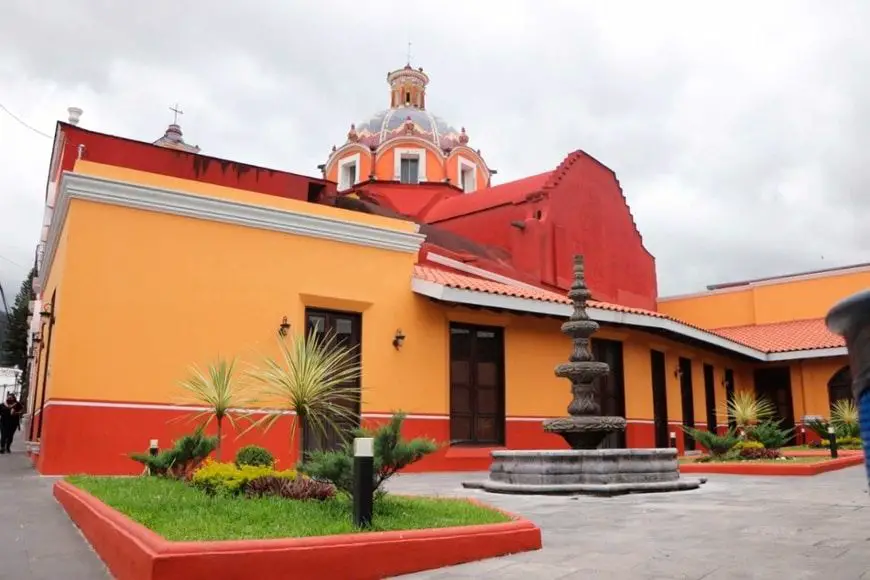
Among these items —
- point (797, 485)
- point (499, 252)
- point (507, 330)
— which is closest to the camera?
point (797, 485)

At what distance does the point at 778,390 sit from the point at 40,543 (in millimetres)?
21507

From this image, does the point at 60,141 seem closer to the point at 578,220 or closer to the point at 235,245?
the point at 235,245

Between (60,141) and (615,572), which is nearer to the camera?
(615,572)

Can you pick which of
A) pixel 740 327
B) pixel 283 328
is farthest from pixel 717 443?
pixel 740 327

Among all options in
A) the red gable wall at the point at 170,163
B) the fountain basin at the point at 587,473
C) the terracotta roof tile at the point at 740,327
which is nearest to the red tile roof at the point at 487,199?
the terracotta roof tile at the point at 740,327

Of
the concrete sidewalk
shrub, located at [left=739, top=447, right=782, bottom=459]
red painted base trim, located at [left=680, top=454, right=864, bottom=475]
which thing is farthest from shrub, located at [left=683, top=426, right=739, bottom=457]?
the concrete sidewalk

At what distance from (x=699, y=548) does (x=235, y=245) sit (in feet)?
28.0

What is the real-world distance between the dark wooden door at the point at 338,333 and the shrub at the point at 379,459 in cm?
652

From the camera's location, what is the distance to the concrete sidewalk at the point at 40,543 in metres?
4.11

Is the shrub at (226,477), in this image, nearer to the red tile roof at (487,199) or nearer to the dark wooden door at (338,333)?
the dark wooden door at (338,333)

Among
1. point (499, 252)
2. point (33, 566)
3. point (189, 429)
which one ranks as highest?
point (499, 252)

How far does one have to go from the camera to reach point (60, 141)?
14.8 metres

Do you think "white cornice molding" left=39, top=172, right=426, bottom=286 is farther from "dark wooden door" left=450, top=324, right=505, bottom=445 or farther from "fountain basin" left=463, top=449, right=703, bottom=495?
"fountain basin" left=463, top=449, right=703, bottom=495

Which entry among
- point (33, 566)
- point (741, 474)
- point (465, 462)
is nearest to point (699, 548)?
point (33, 566)
